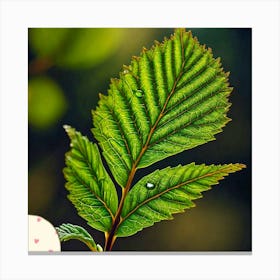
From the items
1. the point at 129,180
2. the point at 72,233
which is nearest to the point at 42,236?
the point at 72,233

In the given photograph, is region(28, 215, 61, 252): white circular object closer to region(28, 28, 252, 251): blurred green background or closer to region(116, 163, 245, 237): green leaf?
region(28, 28, 252, 251): blurred green background

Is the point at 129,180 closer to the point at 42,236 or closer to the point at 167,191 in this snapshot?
A: the point at 167,191

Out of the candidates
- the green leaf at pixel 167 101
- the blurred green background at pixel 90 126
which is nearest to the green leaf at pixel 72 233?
Result: the blurred green background at pixel 90 126

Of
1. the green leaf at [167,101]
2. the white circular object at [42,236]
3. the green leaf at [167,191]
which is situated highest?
the green leaf at [167,101]

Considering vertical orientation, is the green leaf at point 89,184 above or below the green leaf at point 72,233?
above

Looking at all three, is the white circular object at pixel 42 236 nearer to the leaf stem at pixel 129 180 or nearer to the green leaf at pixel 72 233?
the green leaf at pixel 72 233
